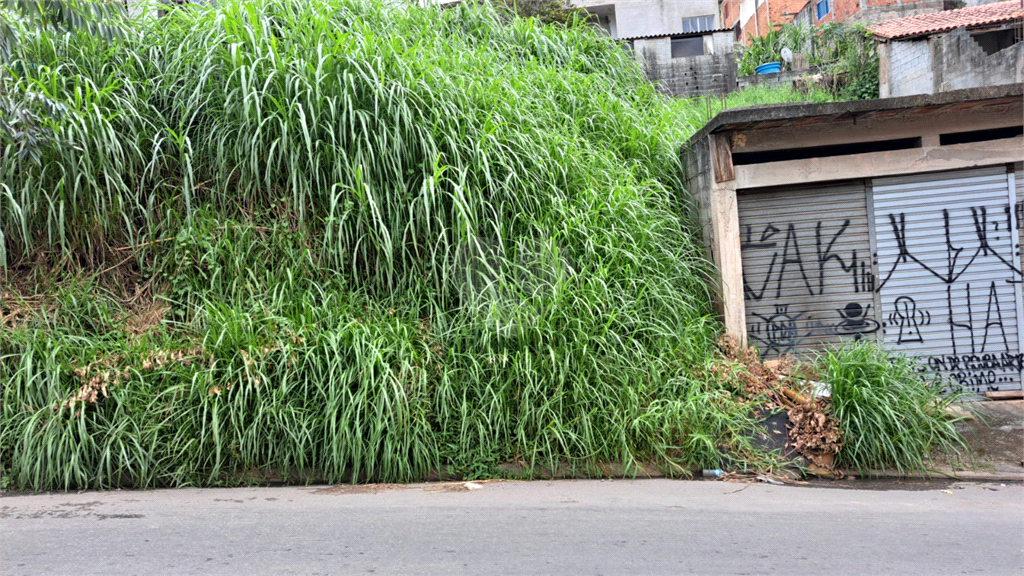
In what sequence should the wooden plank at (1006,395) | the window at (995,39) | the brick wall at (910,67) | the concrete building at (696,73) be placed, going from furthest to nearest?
the concrete building at (696,73)
the window at (995,39)
the brick wall at (910,67)
the wooden plank at (1006,395)

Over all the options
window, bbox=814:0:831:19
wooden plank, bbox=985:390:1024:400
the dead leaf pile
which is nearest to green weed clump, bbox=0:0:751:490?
the dead leaf pile

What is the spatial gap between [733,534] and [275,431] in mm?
3049

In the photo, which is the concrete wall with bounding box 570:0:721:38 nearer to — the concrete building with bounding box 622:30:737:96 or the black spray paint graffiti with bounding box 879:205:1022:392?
the concrete building with bounding box 622:30:737:96

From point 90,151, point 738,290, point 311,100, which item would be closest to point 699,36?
point 738,290

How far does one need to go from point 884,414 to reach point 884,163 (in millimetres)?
2581

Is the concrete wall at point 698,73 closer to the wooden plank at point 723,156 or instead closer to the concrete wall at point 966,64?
the concrete wall at point 966,64

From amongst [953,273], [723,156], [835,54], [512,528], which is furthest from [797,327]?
[835,54]

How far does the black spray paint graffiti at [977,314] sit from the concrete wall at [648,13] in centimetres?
1939

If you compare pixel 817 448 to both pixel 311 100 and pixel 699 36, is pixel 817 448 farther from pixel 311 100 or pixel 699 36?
pixel 699 36

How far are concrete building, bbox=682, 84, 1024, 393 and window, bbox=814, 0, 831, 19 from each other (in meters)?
21.4

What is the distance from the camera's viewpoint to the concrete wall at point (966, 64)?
34.5ft

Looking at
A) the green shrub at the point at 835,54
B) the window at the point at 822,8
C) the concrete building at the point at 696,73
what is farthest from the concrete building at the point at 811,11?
the concrete building at the point at 696,73

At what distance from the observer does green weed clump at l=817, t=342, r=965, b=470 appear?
5199 millimetres

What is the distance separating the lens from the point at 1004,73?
413 inches
